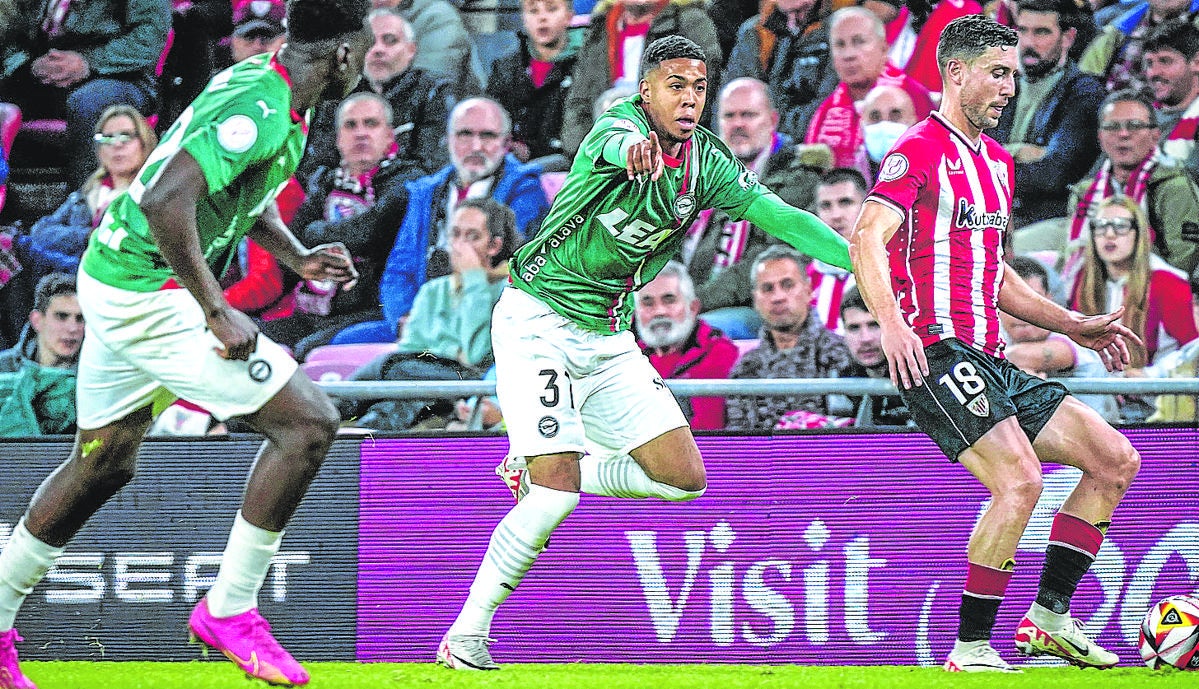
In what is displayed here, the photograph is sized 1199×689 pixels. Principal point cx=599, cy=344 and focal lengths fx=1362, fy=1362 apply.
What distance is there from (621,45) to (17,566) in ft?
15.1

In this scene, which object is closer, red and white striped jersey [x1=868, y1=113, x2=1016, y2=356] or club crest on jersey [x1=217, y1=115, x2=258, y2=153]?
club crest on jersey [x1=217, y1=115, x2=258, y2=153]

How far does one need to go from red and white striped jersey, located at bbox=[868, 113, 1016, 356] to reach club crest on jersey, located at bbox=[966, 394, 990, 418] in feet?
0.78

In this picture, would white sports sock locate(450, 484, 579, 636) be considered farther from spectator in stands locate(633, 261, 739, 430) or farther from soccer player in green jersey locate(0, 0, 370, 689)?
spectator in stands locate(633, 261, 739, 430)

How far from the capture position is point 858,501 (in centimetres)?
547

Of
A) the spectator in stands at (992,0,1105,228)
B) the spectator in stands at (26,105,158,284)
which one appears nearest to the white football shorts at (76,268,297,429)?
the spectator in stands at (26,105,158,284)

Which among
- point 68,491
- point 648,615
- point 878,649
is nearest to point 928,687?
point 878,649

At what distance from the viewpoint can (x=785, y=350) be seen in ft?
22.6

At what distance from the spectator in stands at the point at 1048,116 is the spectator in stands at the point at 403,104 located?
10.4ft

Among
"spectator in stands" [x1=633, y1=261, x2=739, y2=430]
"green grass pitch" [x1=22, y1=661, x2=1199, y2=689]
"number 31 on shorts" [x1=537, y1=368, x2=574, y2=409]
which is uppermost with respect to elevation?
"number 31 on shorts" [x1=537, y1=368, x2=574, y2=409]

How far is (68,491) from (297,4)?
1775 millimetres

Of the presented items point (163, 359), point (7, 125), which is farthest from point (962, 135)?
point (7, 125)

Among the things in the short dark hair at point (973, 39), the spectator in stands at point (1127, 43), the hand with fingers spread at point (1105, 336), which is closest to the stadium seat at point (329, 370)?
the short dark hair at point (973, 39)

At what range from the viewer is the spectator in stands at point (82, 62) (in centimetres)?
825

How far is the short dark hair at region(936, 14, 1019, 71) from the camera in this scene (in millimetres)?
4719
